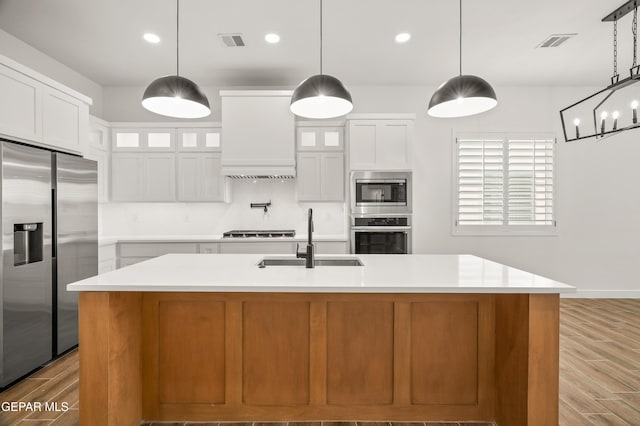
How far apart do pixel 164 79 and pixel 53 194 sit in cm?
164

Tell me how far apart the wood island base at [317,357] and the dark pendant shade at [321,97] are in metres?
1.23

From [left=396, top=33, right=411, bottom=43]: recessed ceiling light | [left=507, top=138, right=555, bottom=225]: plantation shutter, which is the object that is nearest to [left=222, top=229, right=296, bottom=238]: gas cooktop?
[left=396, top=33, right=411, bottom=43]: recessed ceiling light

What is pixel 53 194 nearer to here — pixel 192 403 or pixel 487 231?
pixel 192 403

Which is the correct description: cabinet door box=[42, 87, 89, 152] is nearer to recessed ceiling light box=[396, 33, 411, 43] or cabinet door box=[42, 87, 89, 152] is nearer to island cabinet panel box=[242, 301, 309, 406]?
island cabinet panel box=[242, 301, 309, 406]

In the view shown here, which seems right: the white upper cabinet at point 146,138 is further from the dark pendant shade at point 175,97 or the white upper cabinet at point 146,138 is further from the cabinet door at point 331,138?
the dark pendant shade at point 175,97

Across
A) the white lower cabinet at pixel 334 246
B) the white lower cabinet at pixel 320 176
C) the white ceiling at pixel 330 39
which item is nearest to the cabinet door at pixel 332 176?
the white lower cabinet at pixel 320 176

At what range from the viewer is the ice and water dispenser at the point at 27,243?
270cm

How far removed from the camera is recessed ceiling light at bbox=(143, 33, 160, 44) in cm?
356

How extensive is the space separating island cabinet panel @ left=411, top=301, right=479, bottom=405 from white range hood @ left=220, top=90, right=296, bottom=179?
116 inches

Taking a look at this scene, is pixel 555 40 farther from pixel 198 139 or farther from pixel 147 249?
pixel 147 249

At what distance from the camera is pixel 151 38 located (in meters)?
3.62

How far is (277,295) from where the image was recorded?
6.83 feet

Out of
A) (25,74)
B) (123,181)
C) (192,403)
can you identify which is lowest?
(192,403)

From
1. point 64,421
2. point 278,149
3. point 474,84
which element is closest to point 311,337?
point 64,421
